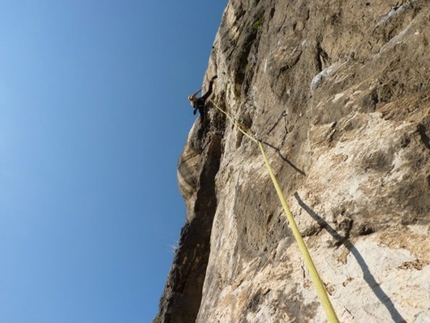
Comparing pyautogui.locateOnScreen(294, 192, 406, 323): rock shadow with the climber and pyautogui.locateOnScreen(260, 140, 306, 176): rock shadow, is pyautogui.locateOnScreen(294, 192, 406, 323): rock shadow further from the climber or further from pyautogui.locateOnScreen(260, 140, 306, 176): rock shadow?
the climber

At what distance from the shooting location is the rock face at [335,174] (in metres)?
2.81

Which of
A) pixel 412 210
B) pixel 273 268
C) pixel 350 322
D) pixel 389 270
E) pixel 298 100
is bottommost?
pixel 350 322

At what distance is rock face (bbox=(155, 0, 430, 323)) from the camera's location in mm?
2814

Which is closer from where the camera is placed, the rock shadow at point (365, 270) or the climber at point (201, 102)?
the rock shadow at point (365, 270)

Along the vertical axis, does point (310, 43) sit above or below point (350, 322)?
above

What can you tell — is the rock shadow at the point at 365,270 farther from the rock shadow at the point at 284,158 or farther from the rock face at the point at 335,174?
the rock shadow at the point at 284,158

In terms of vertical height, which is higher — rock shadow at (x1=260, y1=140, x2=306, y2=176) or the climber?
the climber

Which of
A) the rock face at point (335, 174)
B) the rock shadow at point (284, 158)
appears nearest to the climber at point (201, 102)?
the rock face at point (335, 174)

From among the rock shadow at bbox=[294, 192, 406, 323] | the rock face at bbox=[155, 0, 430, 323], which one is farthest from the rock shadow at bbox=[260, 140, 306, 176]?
the rock shadow at bbox=[294, 192, 406, 323]

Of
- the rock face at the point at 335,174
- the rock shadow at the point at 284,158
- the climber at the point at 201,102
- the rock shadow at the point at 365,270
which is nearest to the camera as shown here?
the rock shadow at the point at 365,270

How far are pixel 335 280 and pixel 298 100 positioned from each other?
2841mm

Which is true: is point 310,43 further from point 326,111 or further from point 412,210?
point 412,210

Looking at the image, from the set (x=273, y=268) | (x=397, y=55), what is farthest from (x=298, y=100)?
(x=273, y=268)

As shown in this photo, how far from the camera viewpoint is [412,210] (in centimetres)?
288
